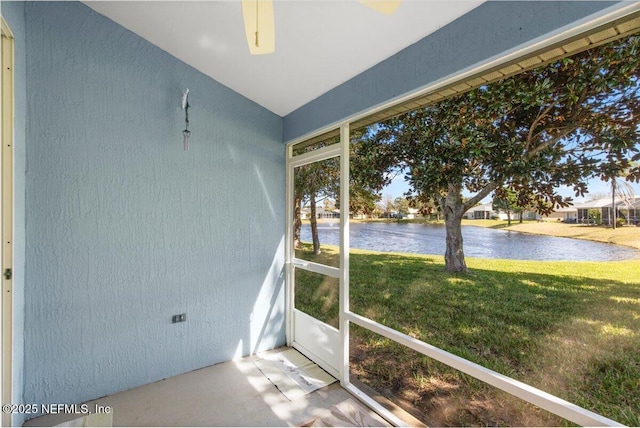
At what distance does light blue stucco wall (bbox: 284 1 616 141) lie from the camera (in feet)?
4.27

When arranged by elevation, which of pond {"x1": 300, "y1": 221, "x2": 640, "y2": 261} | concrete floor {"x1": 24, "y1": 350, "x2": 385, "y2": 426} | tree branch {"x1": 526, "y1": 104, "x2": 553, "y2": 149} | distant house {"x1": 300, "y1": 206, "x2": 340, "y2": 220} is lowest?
concrete floor {"x1": 24, "y1": 350, "x2": 385, "y2": 426}

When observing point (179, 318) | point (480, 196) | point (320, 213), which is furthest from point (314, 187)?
point (179, 318)

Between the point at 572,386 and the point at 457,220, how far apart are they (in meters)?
1.14

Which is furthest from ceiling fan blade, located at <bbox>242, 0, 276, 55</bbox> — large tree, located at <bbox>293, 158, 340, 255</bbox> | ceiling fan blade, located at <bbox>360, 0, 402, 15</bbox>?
large tree, located at <bbox>293, 158, 340, 255</bbox>

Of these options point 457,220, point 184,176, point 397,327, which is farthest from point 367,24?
point 397,327

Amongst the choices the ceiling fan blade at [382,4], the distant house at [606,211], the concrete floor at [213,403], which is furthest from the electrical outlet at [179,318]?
the distant house at [606,211]

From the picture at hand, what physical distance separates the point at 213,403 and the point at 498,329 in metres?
2.09

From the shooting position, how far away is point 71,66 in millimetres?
2168

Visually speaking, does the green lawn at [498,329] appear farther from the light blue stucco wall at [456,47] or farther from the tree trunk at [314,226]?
the light blue stucco wall at [456,47]

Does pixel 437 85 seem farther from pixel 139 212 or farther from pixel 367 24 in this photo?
pixel 139 212

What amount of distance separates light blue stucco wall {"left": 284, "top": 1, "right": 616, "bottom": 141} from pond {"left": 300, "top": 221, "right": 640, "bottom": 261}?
1027mm

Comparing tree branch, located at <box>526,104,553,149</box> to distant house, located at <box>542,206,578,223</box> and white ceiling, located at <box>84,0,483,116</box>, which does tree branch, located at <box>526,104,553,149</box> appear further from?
white ceiling, located at <box>84,0,483,116</box>

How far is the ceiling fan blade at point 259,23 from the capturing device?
1247 millimetres

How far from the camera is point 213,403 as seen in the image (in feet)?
7.38
